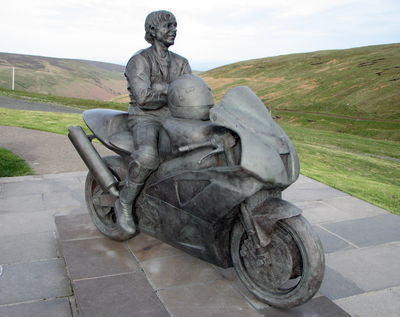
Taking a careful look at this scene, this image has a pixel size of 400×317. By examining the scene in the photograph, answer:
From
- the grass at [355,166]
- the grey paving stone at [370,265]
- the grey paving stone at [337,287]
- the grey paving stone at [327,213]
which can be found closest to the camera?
the grey paving stone at [337,287]

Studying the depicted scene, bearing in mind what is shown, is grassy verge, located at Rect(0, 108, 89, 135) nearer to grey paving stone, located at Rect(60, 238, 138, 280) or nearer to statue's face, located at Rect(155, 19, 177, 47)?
grey paving stone, located at Rect(60, 238, 138, 280)

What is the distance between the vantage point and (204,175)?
3543 mm

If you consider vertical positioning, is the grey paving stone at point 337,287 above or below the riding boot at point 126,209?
below

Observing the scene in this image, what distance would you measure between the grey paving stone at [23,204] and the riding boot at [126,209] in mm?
2289

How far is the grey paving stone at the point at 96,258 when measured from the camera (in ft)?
13.0

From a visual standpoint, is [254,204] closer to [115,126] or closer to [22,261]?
[115,126]

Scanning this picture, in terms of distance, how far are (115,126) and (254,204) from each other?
1.94 meters

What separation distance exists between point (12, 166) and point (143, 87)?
5.59 meters

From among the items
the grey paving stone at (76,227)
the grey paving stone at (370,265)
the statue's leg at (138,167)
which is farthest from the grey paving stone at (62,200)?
the grey paving stone at (370,265)

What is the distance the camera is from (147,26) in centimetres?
432

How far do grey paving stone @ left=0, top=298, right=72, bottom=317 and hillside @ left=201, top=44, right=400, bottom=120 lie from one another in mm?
24612

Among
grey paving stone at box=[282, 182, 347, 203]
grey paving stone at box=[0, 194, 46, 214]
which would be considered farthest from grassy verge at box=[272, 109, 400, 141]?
grey paving stone at box=[0, 194, 46, 214]

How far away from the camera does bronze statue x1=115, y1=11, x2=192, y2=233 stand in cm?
408

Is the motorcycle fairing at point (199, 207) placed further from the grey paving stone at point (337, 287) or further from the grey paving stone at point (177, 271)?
the grey paving stone at point (337, 287)
